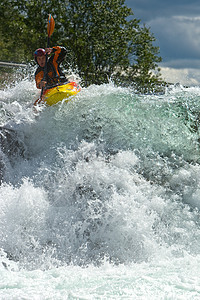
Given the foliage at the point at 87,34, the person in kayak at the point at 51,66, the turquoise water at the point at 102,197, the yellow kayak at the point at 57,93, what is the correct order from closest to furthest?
the turquoise water at the point at 102,197, the yellow kayak at the point at 57,93, the person in kayak at the point at 51,66, the foliage at the point at 87,34

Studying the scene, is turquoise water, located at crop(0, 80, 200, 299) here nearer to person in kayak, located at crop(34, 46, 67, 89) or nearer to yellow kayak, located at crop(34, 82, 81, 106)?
yellow kayak, located at crop(34, 82, 81, 106)

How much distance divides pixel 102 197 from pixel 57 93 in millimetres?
2442

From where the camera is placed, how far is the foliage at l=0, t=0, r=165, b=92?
14.6 m

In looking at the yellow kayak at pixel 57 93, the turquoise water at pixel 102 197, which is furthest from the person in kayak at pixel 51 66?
the turquoise water at pixel 102 197

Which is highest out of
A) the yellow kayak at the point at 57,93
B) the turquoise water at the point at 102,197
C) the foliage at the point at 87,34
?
the foliage at the point at 87,34

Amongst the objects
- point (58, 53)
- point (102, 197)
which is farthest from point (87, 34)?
point (102, 197)

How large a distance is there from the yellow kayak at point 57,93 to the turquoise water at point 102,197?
0.15 metres

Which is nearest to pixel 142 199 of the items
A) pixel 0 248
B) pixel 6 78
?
pixel 0 248

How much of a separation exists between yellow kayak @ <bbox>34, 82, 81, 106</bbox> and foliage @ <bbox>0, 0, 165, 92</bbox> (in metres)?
7.65

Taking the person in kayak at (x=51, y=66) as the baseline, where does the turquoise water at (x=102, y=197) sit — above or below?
below

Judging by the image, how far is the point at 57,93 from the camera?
6.80 m

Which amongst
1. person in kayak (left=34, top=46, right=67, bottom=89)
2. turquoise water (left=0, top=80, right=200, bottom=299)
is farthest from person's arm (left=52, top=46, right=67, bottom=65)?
turquoise water (left=0, top=80, right=200, bottom=299)

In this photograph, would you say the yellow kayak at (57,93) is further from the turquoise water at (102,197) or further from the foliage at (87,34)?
the foliage at (87,34)

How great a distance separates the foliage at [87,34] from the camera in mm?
14586
